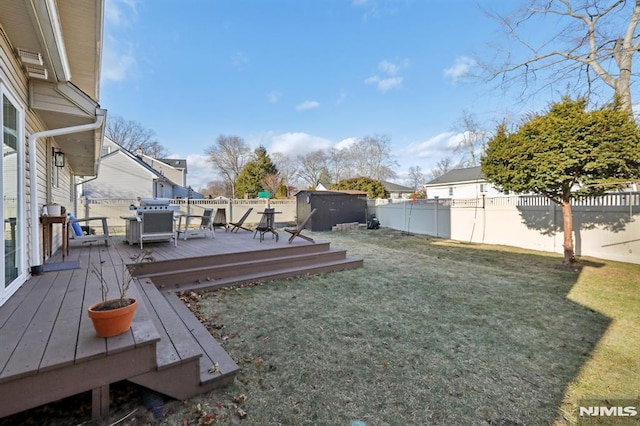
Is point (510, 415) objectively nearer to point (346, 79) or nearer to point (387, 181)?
point (346, 79)

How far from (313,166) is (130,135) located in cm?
1951

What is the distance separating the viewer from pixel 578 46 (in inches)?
360

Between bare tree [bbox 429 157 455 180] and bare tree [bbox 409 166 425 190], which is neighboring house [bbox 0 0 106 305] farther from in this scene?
bare tree [bbox 409 166 425 190]

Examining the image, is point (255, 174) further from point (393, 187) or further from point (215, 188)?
point (393, 187)

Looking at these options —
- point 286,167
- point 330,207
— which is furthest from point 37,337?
point 286,167

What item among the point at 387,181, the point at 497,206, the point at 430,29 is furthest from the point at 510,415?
the point at 387,181

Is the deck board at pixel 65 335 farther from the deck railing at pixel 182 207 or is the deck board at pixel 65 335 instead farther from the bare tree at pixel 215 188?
the bare tree at pixel 215 188

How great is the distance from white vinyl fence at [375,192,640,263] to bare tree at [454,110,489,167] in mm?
13468

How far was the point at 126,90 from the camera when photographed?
1424cm

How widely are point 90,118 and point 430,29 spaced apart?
1086 cm

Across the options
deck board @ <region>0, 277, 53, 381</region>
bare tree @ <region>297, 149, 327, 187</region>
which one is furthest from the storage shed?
bare tree @ <region>297, 149, 327, 187</region>

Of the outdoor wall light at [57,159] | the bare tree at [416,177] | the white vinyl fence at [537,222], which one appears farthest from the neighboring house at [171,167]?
the bare tree at [416,177]

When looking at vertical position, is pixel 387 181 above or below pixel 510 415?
above

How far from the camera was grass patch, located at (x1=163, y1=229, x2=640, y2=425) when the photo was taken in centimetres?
198
